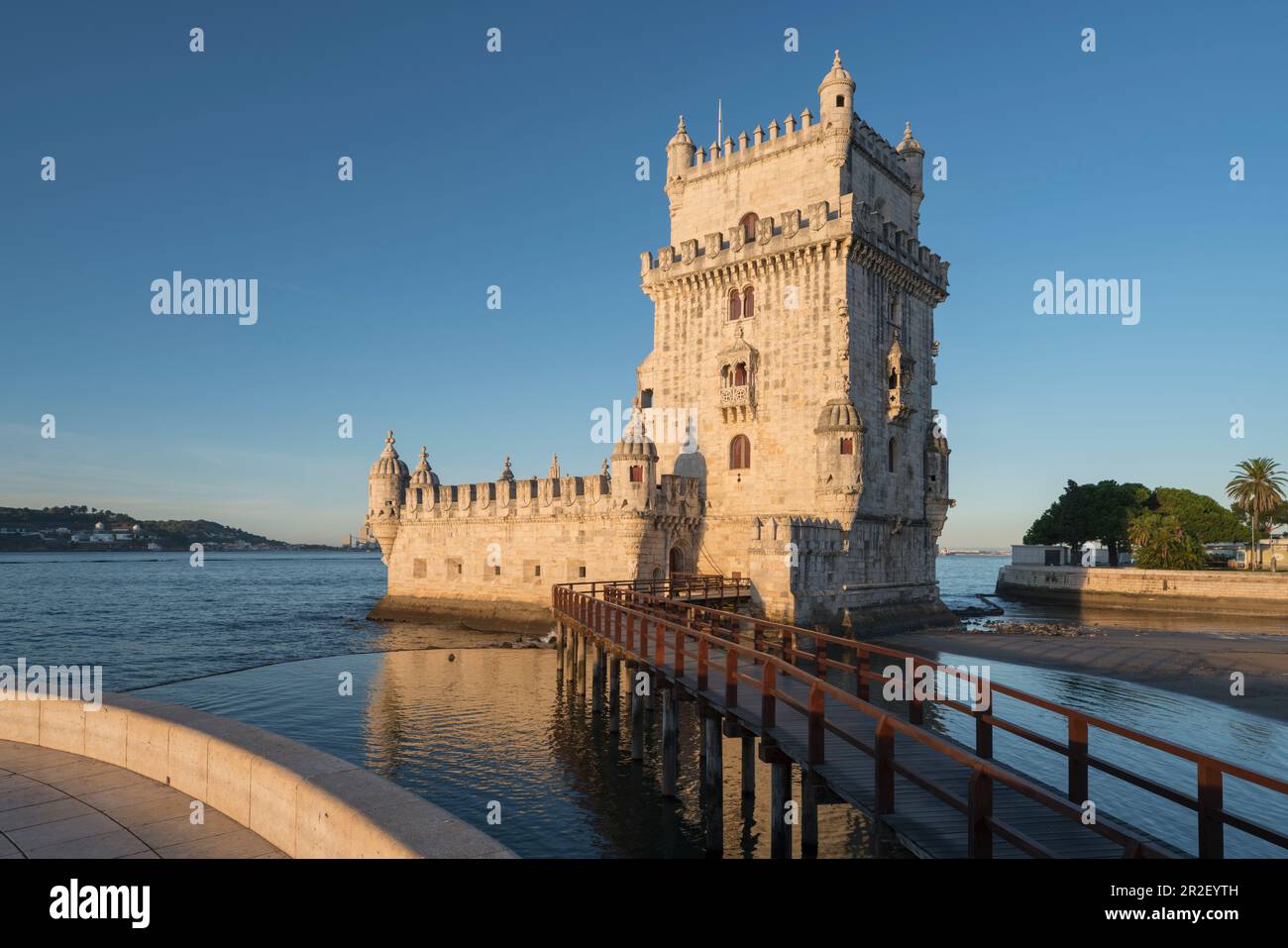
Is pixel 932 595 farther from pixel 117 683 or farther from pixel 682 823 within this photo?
pixel 117 683

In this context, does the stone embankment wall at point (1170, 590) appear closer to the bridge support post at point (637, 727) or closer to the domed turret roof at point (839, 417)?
the domed turret roof at point (839, 417)

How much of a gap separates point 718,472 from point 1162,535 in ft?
141

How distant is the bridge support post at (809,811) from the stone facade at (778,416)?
1916 centimetres

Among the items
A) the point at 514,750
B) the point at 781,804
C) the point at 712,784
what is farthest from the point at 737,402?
the point at 781,804

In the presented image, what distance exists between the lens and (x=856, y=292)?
111 feet

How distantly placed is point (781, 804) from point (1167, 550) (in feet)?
200

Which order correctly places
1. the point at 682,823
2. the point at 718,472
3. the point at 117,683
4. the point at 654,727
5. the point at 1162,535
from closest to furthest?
the point at 682,823, the point at 654,727, the point at 117,683, the point at 718,472, the point at 1162,535

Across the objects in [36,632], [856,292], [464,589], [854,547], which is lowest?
[36,632]

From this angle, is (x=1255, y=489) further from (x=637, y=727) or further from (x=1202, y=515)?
(x=637, y=727)

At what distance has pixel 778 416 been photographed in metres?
34.7

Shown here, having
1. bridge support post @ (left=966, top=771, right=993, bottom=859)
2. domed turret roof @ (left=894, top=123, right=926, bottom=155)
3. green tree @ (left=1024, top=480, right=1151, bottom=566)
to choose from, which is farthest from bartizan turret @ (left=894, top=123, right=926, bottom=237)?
green tree @ (left=1024, top=480, right=1151, bottom=566)

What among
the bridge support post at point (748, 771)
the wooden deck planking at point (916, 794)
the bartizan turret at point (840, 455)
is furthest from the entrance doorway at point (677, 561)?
the wooden deck planking at point (916, 794)
